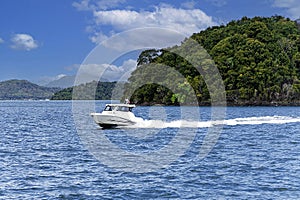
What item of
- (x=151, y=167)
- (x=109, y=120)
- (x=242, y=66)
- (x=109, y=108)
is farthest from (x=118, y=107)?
(x=242, y=66)

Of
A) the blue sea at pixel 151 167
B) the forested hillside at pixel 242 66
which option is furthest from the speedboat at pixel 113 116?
the forested hillside at pixel 242 66

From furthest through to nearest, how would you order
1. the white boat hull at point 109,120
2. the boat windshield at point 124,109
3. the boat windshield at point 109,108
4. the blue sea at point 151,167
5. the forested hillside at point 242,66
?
the forested hillside at point 242,66 < the boat windshield at point 109,108 < the boat windshield at point 124,109 < the white boat hull at point 109,120 < the blue sea at point 151,167

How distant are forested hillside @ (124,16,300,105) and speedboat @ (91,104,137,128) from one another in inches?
3616

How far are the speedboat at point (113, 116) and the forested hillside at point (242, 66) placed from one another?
91840 millimetres

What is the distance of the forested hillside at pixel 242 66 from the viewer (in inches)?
5477

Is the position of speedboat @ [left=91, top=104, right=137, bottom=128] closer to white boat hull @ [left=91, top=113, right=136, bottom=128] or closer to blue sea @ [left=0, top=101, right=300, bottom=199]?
white boat hull @ [left=91, top=113, right=136, bottom=128]

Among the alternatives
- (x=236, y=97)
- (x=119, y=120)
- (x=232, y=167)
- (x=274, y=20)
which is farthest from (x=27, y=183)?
(x=274, y=20)

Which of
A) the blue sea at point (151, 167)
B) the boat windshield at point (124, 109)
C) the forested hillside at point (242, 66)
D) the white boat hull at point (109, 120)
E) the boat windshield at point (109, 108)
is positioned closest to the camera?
the blue sea at point (151, 167)

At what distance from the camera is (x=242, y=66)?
142125mm

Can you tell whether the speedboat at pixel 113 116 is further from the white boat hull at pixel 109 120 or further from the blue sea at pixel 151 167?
the blue sea at pixel 151 167

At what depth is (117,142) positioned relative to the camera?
40.0 m

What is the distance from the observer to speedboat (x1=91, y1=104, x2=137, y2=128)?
164 ft

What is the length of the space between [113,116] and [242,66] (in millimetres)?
99033

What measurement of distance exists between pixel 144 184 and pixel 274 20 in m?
178
